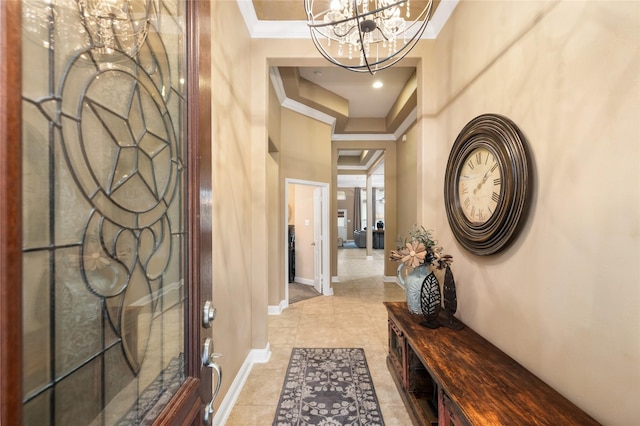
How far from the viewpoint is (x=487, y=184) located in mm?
1627

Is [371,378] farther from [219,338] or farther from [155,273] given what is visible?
[155,273]

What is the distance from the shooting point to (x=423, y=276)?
1919mm

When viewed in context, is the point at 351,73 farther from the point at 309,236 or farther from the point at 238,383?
the point at 238,383

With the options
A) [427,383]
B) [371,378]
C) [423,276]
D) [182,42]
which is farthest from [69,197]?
[371,378]

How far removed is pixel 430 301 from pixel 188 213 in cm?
172

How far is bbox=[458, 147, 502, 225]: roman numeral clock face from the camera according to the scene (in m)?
1.57

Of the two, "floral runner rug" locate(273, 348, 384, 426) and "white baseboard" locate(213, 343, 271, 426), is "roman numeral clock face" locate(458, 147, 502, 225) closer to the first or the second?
"floral runner rug" locate(273, 348, 384, 426)

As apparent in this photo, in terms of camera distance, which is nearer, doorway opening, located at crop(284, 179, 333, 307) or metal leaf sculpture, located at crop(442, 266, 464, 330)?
metal leaf sculpture, located at crop(442, 266, 464, 330)

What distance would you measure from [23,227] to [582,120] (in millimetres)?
1803

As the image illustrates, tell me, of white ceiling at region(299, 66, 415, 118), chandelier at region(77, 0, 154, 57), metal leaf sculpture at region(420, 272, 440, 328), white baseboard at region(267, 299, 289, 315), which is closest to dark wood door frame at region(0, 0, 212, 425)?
chandelier at region(77, 0, 154, 57)

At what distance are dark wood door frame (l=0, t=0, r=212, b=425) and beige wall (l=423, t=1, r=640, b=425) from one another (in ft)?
4.96

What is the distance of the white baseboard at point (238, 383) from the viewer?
1769 mm

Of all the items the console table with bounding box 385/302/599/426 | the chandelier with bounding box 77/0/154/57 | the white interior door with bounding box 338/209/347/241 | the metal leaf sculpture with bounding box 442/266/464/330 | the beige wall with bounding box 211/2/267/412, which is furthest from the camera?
the white interior door with bounding box 338/209/347/241

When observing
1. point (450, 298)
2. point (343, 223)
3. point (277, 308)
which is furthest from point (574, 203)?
point (343, 223)
